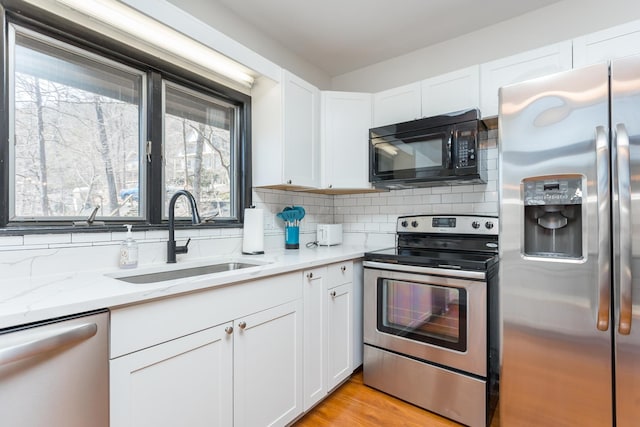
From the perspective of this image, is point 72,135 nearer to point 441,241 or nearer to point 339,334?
point 339,334

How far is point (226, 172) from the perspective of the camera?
7.35 ft

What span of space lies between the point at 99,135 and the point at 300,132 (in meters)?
1.22

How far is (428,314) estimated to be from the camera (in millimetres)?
1887

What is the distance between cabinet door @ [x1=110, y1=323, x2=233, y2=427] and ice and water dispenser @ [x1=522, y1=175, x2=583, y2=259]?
1.48m

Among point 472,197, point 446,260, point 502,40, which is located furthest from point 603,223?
point 502,40

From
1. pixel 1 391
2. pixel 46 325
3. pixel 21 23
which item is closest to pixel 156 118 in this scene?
pixel 21 23

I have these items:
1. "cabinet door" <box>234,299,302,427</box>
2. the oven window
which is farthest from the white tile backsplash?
the oven window

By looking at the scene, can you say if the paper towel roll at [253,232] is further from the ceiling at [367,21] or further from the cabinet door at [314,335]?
the ceiling at [367,21]

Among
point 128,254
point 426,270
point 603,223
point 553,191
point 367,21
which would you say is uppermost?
point 367,21

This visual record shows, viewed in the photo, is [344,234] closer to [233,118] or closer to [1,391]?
[233,118]

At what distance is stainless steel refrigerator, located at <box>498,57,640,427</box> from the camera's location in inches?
50.8

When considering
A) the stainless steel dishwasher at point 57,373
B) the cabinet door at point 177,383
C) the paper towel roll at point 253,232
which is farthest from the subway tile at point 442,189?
the stainless steel dishwasher at point 57,373

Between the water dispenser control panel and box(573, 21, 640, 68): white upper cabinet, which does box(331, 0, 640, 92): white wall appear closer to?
box(573, 21, 640, 68): white upper cabinet

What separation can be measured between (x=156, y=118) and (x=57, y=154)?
0.52 m
